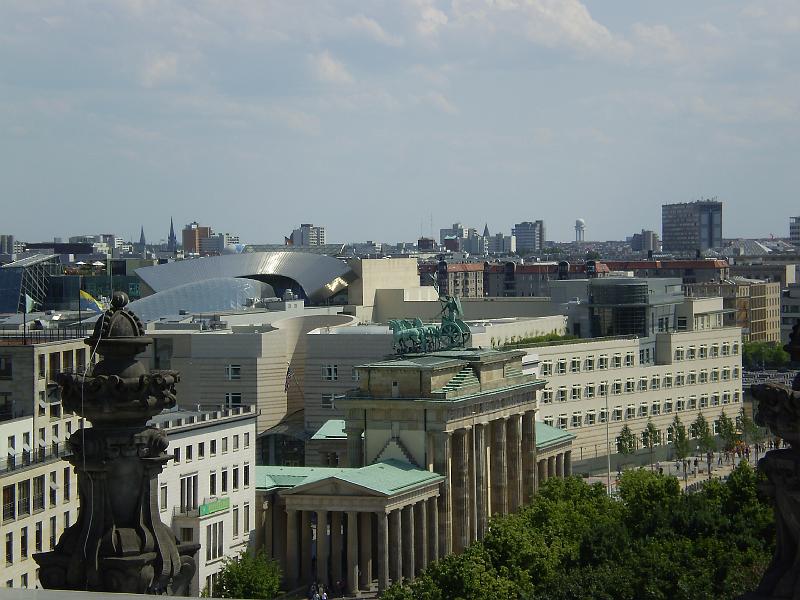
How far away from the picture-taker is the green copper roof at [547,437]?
110938 millimetres

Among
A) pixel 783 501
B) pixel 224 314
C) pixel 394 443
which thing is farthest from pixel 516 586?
pixel 224 314

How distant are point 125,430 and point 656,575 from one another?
3874 centimetres

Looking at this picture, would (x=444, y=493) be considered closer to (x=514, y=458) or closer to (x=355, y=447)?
(x=355, y=447)

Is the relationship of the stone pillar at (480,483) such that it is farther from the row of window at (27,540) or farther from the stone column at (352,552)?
the row of window at (27,540)

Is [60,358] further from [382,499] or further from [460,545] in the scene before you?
[460,545]

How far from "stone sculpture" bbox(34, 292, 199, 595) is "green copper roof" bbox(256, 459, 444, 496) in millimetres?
63278

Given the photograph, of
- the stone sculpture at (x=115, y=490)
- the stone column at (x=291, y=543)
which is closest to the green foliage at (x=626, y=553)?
the stone column at (x=291, y=543)

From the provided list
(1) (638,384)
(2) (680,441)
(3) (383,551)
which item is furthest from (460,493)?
(1) (638,384)

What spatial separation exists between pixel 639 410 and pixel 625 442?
1050 centimetres

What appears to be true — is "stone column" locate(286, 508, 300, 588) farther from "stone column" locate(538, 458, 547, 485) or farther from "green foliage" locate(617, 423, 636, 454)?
"green foliage" locate(617, 423, 636, 454)

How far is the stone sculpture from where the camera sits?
23.9m

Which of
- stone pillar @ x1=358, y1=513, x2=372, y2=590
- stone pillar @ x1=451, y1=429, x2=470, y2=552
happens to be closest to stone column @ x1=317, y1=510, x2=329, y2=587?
stone pillar @ x1=358, y1=513, x2=372, y2=590

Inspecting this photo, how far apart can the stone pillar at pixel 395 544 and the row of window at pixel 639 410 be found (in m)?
45.1

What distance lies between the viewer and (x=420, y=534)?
306ft
